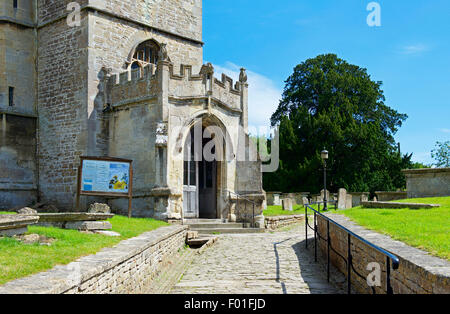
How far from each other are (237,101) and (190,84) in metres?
2.66

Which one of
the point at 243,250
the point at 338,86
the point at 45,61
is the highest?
the point at 338,86

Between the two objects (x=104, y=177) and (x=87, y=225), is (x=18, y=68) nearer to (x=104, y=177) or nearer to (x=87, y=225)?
(x=104, y=177)

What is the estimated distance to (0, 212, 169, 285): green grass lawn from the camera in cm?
535

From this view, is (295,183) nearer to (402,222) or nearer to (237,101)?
A: (237,101)

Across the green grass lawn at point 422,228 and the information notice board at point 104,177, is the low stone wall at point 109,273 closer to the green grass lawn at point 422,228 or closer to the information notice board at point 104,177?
the information notice board at point 104,177

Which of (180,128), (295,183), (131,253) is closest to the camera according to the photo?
(131,253)

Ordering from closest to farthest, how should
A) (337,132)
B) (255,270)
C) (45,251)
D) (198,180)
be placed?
1. (45,251)
2. (255,270)
3. (198,180)
4. (337,132)

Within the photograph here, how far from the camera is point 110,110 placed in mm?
17297

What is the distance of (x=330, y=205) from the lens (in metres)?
27.6

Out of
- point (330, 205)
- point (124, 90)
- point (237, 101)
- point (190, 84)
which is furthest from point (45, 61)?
point (330, 205)

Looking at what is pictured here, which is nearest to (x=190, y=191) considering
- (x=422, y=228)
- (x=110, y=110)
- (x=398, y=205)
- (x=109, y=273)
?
(x=110, y=110)

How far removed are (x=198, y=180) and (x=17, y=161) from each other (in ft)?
23.5

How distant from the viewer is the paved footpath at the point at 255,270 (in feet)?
25.2

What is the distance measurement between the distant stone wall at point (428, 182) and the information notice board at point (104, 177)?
375 inches
